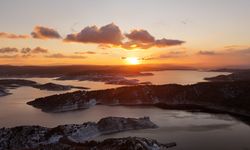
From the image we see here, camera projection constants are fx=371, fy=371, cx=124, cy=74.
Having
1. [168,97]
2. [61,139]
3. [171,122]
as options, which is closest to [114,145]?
[61,139]

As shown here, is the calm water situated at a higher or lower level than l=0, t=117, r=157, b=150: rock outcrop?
lower

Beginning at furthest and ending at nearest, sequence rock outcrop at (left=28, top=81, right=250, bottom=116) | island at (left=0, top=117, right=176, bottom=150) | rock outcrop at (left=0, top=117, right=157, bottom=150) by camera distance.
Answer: rock outcrop at (left=28, top=81, right=250, bottom=116)
rock outcrop at (left=0, top=117, right=157, bottom=150)
island at (left=0, top=117, right=176, bottom=150)

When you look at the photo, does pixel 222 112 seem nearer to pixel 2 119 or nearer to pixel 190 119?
pixel 190 119

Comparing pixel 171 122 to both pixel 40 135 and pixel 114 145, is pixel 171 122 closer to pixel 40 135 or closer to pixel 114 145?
pixel 40 135

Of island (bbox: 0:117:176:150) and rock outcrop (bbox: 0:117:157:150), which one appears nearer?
island (bbox: 0:117:176:150)

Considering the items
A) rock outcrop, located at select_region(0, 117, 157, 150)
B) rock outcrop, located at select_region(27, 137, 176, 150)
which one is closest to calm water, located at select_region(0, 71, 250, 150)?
rock outcrop, located at select_region(0, 117, 157, 150)

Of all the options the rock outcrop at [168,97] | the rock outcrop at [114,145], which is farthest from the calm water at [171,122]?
the rock outcrop at [114,145]

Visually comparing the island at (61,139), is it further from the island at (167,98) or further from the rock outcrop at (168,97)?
the rock outcrop at (168,97)

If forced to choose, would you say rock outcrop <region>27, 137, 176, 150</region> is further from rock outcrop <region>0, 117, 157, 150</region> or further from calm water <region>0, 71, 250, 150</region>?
calm water <region>0, 71, 250, 150</region>

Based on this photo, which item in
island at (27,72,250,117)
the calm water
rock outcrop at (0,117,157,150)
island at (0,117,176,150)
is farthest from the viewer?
island at (27,72,250,117)

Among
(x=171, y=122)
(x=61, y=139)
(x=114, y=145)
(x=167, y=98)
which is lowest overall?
(x=171, y=122)

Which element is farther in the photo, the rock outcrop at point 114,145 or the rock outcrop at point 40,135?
the rock outcrop at point 40,135
